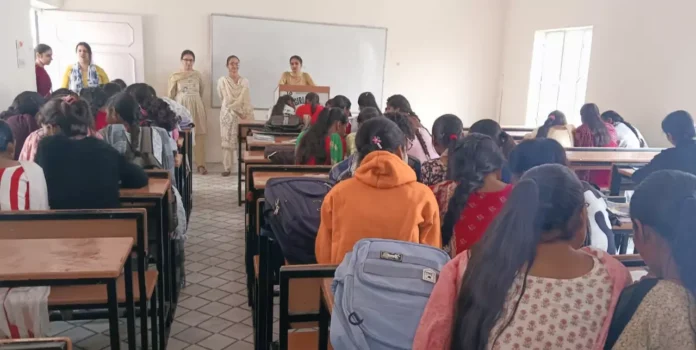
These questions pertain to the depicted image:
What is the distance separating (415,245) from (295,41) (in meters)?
6.26

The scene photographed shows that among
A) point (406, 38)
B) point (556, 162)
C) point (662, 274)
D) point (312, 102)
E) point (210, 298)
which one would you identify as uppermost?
point (406, 38)

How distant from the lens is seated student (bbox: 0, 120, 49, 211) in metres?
2.12

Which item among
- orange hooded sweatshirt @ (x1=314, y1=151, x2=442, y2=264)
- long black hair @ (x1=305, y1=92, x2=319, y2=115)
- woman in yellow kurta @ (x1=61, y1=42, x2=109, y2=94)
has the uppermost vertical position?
woman in yellow kurta @ (x1=61, y1=42, x2=109, y2=94)

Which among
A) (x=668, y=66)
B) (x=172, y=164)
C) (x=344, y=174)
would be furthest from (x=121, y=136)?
(x=668, y=66)

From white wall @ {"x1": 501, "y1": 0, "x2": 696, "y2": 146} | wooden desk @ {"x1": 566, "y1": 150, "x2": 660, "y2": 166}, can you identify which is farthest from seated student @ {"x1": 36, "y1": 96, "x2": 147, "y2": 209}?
white wall @ {"x1": 501, "y1": 0, "x2": 696, "y2": 146}

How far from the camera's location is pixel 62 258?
1715 mm

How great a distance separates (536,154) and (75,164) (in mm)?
1936

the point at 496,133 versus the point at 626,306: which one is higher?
the point at 496,133

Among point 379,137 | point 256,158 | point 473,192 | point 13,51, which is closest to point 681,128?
point 473,192

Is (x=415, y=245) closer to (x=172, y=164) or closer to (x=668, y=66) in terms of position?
(x=172, y=164)

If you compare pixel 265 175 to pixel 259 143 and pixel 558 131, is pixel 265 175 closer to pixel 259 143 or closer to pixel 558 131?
pixel 259 143

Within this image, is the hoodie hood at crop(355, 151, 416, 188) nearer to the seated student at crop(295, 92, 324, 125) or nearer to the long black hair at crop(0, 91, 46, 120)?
the long black hair at crop(0, 91, 46, 120)

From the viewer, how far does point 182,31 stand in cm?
694

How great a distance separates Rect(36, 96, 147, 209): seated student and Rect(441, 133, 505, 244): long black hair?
4.91 feet
